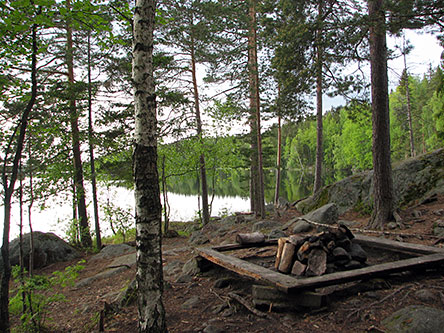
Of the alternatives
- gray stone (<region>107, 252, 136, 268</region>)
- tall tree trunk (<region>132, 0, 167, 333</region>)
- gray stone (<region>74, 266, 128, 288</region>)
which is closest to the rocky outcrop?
gray stone (<region>107, 252, 136, 268</region>)

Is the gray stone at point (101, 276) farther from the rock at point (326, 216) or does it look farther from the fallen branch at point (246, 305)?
the rock at point (326, 216)

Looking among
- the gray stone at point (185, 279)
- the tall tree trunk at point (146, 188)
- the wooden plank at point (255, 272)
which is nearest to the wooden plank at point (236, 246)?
the wooden plank at point (255, 272)

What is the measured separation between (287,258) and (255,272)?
73 centimetres

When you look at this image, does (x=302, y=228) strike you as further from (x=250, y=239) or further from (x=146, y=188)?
(x=146, y=188)

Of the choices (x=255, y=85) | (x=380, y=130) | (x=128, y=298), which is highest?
(x=255, y=85)

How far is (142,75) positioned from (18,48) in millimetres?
2768

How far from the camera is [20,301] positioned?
5395 mm

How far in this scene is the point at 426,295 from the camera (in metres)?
3.53

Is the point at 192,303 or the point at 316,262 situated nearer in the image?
the point at 316,262

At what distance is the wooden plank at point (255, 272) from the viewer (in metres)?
3.58

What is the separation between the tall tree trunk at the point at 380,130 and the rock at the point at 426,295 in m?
3.98

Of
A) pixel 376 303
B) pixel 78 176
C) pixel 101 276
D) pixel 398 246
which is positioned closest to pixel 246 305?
pixel 376 303

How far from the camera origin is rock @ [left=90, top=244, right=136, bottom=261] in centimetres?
1139

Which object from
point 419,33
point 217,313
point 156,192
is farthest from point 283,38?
point 217,313
